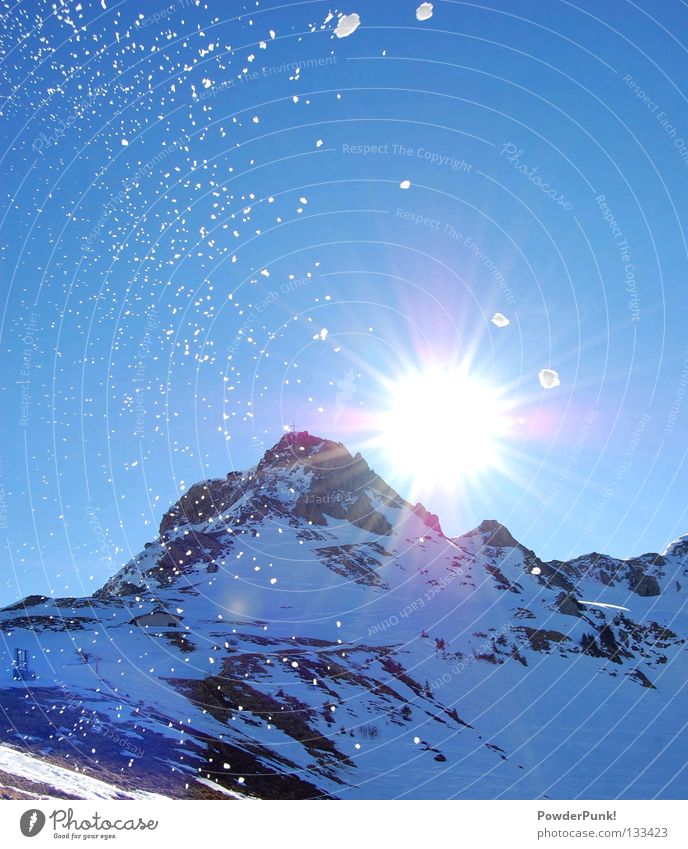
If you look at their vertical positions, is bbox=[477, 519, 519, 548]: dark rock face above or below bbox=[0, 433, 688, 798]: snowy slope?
above

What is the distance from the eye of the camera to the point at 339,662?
78438 mm

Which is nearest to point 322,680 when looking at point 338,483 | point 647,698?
point 647,698

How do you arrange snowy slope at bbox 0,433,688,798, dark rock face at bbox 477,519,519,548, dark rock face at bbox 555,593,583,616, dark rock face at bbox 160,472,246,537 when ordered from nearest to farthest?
snowy slope at bbox 0,433,688,798 → dark rock face at bbox 555,593,583,616 → dark rock face at bbox 160,472,246,537 → dark rock face at bbox 477,519,519,548

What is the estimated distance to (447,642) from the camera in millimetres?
103812

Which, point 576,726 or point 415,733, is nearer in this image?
point 415,733

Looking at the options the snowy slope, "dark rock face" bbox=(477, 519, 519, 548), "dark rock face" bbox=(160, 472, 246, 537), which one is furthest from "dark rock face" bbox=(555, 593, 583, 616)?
"dark rock face" bbox=(160, 472, 246, 537)

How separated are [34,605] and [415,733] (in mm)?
57444

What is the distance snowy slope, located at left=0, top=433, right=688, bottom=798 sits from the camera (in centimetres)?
4225

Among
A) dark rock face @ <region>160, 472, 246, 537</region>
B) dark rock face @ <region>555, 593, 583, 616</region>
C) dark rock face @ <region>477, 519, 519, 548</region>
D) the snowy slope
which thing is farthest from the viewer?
dark rock face @ <region>477, 519, 519, 548</region>

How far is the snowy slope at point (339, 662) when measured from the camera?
42250 mm

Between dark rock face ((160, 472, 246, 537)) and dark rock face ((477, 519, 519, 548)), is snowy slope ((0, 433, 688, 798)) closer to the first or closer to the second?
dark rock face ((160, 472, 246, 537))

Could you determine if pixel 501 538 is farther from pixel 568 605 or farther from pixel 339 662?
pixel 339 662

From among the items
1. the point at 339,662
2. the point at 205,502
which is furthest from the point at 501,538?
the point at 339,662
